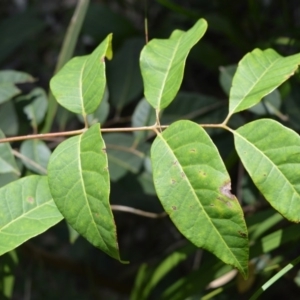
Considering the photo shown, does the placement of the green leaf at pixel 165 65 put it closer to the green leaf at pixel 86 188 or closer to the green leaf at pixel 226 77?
the green leaf at pixel 86 188

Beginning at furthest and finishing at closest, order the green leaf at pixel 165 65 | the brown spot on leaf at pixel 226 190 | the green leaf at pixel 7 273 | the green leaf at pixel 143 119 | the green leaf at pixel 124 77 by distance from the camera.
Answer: the green leaf at pixel 124 77 < the green leaf at pixel 143 119 < the green leaf at pixel 7 273 < the green leaf at pixel 165 65 < the brown spot on leaf at pixel 226 190

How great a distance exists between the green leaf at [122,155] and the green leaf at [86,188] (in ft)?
1.36

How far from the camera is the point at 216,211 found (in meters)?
0.68

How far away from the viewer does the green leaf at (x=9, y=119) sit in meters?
1.17

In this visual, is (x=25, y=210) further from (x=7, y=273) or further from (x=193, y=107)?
(x=193, y=107)

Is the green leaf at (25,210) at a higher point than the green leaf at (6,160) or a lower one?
higher

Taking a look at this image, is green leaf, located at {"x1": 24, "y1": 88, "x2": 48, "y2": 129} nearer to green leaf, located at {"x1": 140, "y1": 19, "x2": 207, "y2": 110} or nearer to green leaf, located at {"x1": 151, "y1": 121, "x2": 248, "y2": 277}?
green leaf, located at {"x1": 140, "y1": 19, "x2": 207, "y2": 110}

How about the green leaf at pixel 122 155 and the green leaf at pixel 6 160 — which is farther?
the green leaf at pixel 122 155

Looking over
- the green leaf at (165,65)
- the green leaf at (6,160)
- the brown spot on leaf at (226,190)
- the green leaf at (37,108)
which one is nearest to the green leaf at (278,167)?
the brown spot on leaf at (226,190)

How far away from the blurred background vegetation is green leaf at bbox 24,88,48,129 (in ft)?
0.07

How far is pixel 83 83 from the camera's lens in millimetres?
842

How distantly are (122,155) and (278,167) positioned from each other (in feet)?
1.76

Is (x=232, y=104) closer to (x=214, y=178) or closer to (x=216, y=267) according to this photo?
(x=214, y=178)

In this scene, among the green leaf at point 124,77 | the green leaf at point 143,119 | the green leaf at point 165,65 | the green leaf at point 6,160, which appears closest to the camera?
the green leaf at point 165,65
